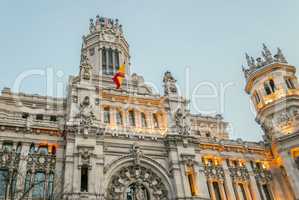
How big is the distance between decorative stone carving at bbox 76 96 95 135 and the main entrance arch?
20.5 ft

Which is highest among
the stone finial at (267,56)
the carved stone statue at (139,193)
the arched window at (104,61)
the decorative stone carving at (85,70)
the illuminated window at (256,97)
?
the arched window at (104,61)

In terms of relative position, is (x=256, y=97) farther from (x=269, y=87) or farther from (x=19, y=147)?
(x=19, y=147)

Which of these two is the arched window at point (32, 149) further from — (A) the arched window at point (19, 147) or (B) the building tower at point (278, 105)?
(B) the building tower at point (278, 105)

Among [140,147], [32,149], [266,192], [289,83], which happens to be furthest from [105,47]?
[266,192]

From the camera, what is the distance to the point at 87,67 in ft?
138

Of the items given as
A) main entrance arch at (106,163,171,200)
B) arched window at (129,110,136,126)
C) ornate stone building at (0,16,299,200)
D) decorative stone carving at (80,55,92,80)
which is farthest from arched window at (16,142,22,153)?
arched window at (129,110,136,126)

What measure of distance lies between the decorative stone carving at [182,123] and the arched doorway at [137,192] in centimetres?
894

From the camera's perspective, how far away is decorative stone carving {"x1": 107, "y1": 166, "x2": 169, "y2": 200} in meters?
33.3

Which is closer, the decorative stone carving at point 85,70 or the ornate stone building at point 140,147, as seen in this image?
the ornate stone building at point 140,147

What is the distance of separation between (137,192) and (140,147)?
558 centimetres

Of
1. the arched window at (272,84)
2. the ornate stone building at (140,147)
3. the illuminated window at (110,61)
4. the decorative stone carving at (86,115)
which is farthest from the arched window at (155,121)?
the arched window at (272,84)

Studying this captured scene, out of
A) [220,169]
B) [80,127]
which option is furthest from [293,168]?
[80,127]

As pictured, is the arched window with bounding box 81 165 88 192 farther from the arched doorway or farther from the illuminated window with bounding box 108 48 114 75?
the illuminated window with bounding box 108 48 114 75

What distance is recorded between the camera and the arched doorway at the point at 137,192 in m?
33.6
